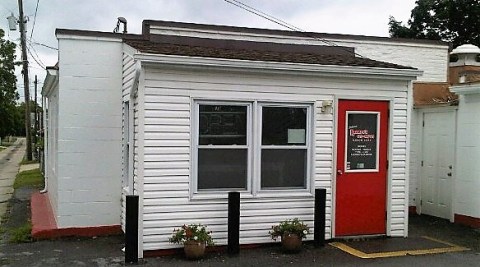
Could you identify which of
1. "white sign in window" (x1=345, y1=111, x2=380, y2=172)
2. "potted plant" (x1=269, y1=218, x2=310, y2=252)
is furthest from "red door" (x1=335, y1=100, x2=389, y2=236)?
"potted plant" (x1=269, y1=218, x2=310, y2=252)

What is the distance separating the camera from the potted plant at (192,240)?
7137mm

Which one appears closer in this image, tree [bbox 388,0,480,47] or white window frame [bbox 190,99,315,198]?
white window frame [bbox 190,99,315,198]

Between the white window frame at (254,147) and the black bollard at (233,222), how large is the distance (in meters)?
0.29

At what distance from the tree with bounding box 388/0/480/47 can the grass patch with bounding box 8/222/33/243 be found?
23.4 meters

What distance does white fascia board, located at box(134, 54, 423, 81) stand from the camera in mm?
7238

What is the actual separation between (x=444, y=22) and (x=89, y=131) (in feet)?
77.9

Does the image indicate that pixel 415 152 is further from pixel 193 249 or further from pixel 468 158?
pixel 193 249

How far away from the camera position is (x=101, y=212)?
29.5ft

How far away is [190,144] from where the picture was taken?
24.8 feet

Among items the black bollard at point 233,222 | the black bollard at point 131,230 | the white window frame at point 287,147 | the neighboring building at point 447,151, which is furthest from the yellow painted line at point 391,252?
the black bollard at point 131,230

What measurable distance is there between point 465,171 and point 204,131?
545 centimetres

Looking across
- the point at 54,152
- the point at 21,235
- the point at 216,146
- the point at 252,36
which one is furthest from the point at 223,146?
the point at 54,152

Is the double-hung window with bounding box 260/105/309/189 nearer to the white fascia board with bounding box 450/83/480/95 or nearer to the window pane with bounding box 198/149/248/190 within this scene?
the window pane with bounding box 198/149/248/190

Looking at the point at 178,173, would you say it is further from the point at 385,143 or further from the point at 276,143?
the point at 385,143
